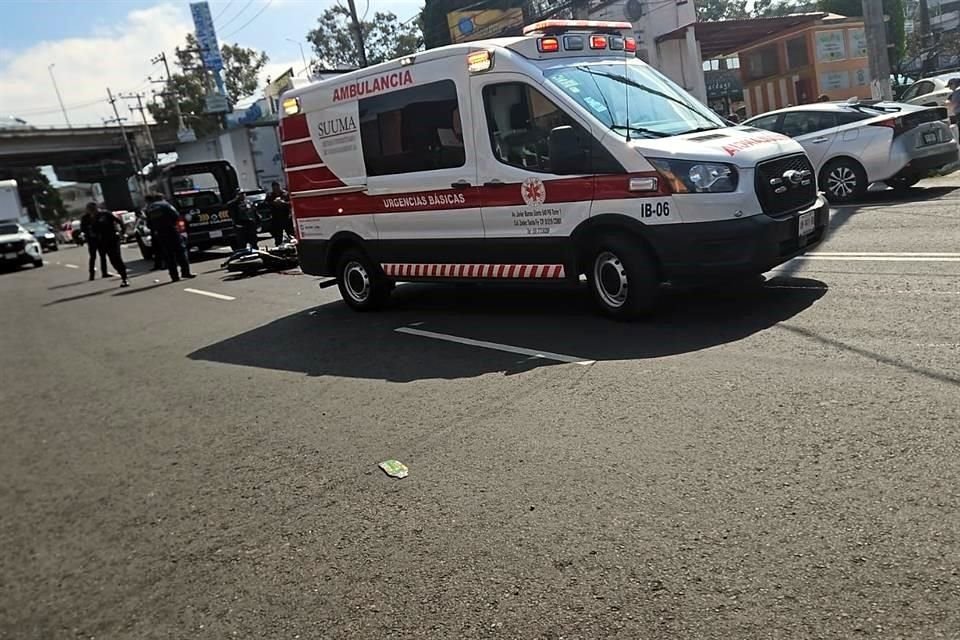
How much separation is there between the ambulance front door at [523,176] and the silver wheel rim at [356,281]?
2249mm

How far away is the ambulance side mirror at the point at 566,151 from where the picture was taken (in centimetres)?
674

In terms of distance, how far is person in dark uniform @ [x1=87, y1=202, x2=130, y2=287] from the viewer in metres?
17.8

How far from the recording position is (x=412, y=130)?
8.32 metres

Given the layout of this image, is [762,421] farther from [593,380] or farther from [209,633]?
[209,633]

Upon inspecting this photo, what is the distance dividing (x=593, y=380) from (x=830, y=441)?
188 centimetres

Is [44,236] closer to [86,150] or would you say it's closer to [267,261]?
[86,150]

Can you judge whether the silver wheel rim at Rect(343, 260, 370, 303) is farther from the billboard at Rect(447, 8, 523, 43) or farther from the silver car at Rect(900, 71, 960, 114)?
the billboard at Rect(447, 8, 523, 43)

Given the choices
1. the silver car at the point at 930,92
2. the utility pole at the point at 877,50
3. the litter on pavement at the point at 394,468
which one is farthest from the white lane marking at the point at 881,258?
the silver car at the point at 930,92

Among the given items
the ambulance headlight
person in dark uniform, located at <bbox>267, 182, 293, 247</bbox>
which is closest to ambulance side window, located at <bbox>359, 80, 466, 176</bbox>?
the ambulance headlight

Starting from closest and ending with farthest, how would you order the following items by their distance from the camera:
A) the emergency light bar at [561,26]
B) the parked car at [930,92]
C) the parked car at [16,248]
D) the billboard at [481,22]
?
1. the emergency light bar at [561,26]
2. the parked car at [930,92]
3. the parked car at [16,248]
4. the billboard at [481,22]

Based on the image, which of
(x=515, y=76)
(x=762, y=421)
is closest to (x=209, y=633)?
(x=762, y=421)

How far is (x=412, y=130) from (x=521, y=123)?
4.75ft

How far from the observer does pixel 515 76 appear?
7301 mm

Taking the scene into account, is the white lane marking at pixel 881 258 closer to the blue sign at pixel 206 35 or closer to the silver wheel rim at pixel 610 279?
the silver wheel rim at pixel 610 279
